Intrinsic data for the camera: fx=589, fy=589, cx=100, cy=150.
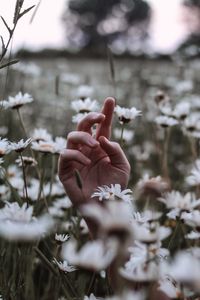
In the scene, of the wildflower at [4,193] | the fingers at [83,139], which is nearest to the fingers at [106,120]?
the fingers at [83,139]

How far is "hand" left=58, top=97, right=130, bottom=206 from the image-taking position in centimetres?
95

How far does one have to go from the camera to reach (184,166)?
2.34 m

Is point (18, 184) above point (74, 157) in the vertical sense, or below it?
below

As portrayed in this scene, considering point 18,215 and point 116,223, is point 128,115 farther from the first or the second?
point 116,223

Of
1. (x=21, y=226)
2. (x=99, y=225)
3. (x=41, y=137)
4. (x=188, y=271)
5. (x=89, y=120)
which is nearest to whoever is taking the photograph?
(x=188, y=271)

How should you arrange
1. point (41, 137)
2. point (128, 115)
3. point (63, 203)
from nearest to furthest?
point (128, 115) < point (41, 137) < point (63, 203)

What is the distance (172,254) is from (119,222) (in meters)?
1.13

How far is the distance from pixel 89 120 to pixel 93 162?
3.6 inches

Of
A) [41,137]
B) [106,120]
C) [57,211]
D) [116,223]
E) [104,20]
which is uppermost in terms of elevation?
[116,223]

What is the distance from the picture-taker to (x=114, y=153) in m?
1.03

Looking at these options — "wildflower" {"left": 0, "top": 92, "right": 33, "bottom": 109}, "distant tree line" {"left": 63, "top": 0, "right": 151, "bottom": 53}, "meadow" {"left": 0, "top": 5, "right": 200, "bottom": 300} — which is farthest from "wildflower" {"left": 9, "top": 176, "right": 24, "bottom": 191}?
"distant tree line" {"left": 63, "top": 0, "right": 151, "bottom": 53}

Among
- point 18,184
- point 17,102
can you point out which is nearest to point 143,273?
point 17,102

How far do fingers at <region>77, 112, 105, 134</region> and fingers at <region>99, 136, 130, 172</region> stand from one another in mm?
31

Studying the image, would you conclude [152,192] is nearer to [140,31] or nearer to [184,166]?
[184,166]
